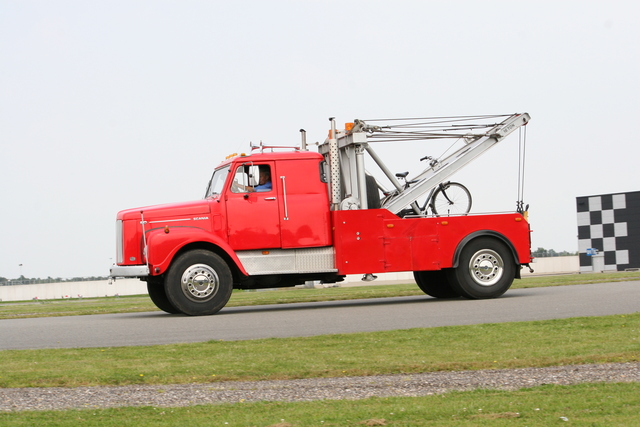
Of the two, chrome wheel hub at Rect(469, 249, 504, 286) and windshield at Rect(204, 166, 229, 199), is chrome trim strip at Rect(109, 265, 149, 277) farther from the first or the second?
chrome wheel hub at Rect(469, 249, 504, 286)

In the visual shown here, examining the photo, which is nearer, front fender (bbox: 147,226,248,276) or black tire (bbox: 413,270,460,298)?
front fender (bbox: 147,226,248,276)

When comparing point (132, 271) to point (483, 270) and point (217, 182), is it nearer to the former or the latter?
point (217, 182)

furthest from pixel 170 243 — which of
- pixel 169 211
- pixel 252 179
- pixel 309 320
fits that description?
pixel 309 320

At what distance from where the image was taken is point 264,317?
12.4 metres

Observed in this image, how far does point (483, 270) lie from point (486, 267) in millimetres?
77

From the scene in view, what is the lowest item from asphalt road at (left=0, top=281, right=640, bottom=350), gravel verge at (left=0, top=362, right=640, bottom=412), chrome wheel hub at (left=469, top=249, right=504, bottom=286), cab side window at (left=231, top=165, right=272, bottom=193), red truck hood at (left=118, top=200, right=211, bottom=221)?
asphalt road at (left=0, top=281, right=640, bottom=350)

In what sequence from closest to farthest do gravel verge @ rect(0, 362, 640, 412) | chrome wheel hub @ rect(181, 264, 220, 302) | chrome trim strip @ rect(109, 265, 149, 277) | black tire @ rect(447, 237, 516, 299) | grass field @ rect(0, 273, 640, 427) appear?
grass field @ rect(0, 273, 640, 427) < gravel verge @ rect(0, 362, 640, 412) < chrome trim strip @ rect(109, 265, 149, 277) < chrome wheel hub @ rect(181, 264, 220, 302) < black tire @ rect(447, 237, 516, 299)

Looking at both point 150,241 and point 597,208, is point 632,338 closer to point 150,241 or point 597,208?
point 150,241

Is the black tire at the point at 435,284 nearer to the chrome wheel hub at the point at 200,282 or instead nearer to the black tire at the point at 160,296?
the chrome wheel hub at the point at 200,282

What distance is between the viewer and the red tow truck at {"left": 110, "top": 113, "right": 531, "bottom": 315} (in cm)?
1302

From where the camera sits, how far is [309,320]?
37.8 ft

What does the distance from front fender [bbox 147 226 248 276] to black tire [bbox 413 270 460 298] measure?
13.5 feet

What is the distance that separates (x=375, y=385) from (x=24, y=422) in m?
2.53

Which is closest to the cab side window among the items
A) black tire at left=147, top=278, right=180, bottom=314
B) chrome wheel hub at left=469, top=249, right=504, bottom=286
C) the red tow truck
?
the red tow truck
